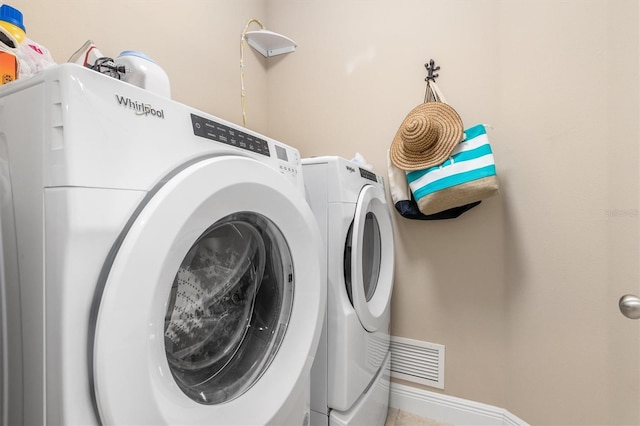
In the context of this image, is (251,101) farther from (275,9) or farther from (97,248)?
(97,248)

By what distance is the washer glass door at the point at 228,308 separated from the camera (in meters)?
0.59

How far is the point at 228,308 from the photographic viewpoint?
71 centimetres

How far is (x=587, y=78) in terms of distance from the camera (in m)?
1.10

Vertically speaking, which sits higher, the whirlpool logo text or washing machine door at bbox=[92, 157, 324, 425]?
the whirlpool logo text

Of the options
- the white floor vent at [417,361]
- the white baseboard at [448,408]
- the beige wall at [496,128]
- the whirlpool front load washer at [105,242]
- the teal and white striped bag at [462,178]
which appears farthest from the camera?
the white floor vent at [417,361]

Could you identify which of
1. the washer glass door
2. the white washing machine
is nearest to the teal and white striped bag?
the white washing machine

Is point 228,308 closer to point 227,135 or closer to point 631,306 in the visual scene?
point 227,135

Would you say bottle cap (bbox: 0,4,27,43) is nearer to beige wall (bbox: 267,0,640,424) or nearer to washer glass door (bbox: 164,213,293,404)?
washer glass door (bbox: 164,213,293,404)

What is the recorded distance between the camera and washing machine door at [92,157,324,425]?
0.40 metres

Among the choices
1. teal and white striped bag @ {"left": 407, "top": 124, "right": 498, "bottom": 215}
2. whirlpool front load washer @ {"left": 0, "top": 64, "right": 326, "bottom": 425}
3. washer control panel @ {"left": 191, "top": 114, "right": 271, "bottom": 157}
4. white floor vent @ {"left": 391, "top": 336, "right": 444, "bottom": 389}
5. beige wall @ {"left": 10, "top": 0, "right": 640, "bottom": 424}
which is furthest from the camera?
white floor vent @ {"left": 391, "top": 336, "right": 444, "bottom": 389}

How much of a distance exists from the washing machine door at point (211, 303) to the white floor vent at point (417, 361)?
900 mm

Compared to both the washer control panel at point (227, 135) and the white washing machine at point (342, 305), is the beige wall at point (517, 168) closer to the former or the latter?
the white washing machine at point (342, 305)

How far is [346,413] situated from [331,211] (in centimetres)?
62

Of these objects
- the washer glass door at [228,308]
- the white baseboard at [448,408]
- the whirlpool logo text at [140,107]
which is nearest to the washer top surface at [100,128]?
the whirlpool logo text at [140,107]
